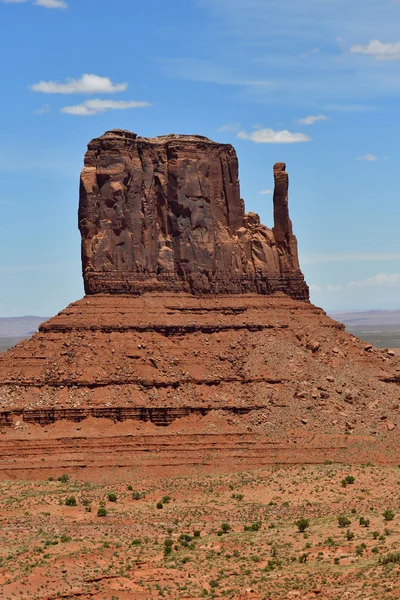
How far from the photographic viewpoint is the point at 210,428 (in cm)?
10594

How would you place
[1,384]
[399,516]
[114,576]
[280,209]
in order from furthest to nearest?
[280,209] < [1,384] < [399,516] < [114,576]

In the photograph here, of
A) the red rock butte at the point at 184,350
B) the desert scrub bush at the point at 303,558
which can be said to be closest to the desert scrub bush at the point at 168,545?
the desert scrub bush at the point at 303,558

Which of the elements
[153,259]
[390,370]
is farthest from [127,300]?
[390,370]

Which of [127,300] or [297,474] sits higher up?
[127,300]

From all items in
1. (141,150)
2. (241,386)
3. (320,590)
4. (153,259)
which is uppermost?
(141,150)

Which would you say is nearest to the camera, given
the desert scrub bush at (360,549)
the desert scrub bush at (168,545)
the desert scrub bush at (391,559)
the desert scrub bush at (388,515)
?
the desert scrub bush at (391,559)

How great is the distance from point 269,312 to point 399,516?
3693 centimetres

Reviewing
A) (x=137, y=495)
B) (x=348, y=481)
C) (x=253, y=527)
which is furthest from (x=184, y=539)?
(x=348, y=481)

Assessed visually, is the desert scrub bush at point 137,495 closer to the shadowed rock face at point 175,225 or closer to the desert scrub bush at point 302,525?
the desert scrub bush at point 302,525

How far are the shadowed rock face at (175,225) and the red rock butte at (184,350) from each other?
0.10m

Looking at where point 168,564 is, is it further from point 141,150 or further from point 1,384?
point 141,150

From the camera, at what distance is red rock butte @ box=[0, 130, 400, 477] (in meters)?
105

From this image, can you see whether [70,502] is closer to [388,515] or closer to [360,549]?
[388,515]

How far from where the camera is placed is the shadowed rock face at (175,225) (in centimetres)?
11512
